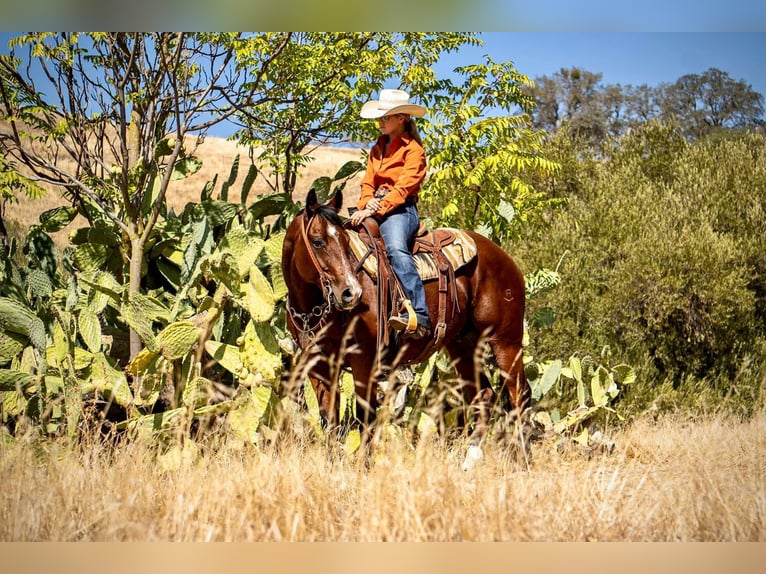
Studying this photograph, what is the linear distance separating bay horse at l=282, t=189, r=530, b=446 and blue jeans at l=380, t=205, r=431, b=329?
0.58ft

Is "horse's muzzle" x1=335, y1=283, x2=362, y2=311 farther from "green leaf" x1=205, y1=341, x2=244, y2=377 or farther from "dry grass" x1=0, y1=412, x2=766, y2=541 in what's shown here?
"green leaf" x1=205, y1=341, x2=244, y2=377

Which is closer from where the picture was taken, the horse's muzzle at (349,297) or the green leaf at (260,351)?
the horse's muzzle at (349,297)

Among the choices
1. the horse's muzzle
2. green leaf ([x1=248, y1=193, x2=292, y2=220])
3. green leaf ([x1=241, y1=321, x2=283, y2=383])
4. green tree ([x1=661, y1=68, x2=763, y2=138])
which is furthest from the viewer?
green tree ([x1=661, y1=68, x2=763, y2=138])

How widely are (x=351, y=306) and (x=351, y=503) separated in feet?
3.18

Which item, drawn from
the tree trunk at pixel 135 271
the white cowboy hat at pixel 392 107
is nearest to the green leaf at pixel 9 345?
the tree trunk at pixel 135 271

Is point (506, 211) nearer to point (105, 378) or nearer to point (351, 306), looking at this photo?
point (351, 306)

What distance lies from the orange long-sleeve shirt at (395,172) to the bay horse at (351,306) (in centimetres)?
32

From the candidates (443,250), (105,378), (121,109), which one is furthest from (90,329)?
(443,250)

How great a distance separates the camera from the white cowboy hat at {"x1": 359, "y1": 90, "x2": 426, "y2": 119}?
433cm

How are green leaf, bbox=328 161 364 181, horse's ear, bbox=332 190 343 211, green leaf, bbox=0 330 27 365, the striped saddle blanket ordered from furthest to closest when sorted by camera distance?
green leaf, bbox=328 161 364 181, green leaf, bbox=0 330 27 365, the striped saddle blanket, horse's ear, bbox=332 190 343 211

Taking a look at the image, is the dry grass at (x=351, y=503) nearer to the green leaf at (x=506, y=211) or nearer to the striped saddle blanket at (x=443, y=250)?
the striped saddle blanket at (x=443, y=250)

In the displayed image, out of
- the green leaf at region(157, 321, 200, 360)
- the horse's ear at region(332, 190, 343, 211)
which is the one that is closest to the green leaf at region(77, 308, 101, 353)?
the green leaf at region(157, 321, 200, 360)

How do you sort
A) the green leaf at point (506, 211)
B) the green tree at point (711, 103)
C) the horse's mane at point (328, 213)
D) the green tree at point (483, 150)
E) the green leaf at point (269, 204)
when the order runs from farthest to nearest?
the green tree at point (711, 103)
the green tree at point (483, 150)
the green leaf at point (506, 211)
the green leaf at point (269, 204)
the horse's mane at point (328, 213)

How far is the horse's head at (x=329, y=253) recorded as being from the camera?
3832 millimetres
